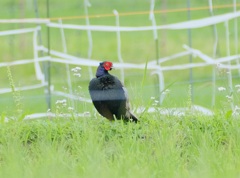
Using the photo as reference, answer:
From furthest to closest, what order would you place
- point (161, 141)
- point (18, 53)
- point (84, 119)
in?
point (18, 53)
point (84, 119)
point (161, 141)

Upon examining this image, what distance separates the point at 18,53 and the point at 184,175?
48.1 ft

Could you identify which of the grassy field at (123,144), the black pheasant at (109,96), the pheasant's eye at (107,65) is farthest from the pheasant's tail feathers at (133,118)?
the pheasant's eye at (107,65)

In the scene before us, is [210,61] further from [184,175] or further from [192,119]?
[184,175]

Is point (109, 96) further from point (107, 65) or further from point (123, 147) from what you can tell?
point (123, 147)

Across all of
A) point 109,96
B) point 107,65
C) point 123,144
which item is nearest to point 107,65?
point 107,65

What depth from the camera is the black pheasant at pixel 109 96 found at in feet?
29.5

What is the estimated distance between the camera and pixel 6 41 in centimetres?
2283

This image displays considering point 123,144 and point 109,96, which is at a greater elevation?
point 109,96

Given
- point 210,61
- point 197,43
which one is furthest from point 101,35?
point 210,61

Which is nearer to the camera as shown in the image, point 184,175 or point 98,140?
point 184,175

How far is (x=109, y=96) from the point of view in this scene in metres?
9.07

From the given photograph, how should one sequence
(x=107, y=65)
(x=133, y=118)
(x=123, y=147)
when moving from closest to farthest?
(x=123, y=147) < (x=133, y=118) < (x=107, y=65)

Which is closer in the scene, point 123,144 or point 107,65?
point 123,144

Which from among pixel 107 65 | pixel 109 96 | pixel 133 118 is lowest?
pixel 133 118
